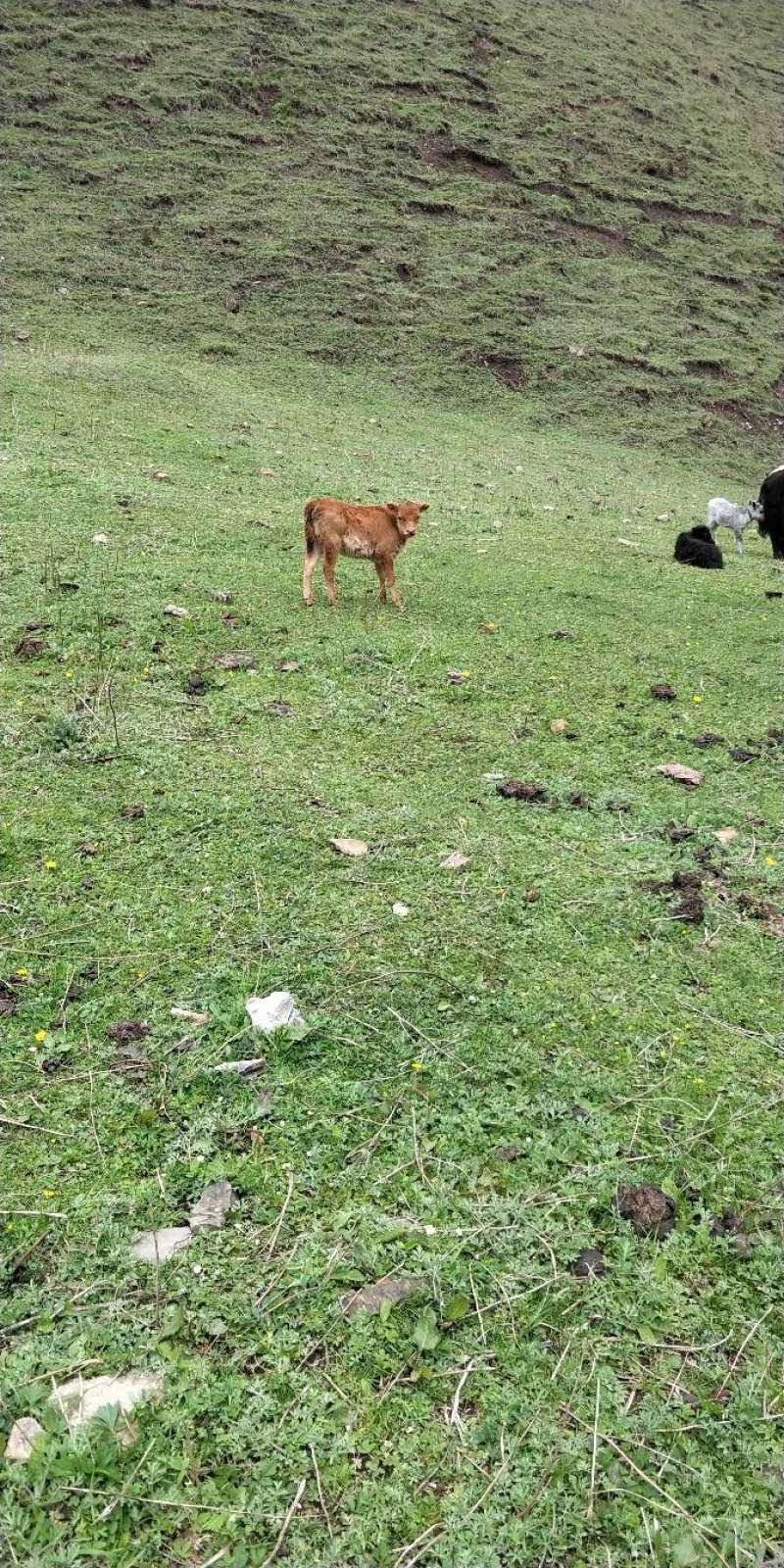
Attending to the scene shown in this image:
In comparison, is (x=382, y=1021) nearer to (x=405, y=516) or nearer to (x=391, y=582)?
(x=391, y=582)

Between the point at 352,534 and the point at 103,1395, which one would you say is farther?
the point at 352,534

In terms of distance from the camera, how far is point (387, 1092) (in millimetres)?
2879

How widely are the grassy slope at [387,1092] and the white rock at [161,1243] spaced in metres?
0.04

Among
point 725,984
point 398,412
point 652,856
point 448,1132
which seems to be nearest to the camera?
point 448,1132

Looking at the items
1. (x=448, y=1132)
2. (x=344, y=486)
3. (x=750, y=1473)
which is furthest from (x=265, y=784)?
(x=344, y=486)

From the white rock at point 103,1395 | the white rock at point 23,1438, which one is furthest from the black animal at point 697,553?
the white rock at point 23,1438

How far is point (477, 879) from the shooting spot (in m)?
3.90

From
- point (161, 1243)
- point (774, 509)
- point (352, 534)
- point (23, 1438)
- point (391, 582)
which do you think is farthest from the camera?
point (774, 509)

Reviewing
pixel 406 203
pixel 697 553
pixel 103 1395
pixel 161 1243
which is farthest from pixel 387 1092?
pixel 406 203

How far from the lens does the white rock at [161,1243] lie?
2.35m

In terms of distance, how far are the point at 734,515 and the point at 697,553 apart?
1.74 m

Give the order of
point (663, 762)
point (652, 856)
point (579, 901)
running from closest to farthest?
point (579, 901)
point (652, 856)
point (663, 762)

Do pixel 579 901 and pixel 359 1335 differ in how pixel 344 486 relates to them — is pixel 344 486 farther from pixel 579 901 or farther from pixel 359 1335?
pixel 359 1335

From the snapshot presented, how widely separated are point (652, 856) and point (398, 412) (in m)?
13.4
